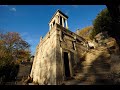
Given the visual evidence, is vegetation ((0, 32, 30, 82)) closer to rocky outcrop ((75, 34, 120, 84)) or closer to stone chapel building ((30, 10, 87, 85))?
stone chapel building ((30, 10, 87, 85))

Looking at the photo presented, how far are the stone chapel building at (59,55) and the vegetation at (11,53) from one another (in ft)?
18.5

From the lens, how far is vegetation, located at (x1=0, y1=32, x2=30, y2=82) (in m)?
24.6

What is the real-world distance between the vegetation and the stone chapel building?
222 inches

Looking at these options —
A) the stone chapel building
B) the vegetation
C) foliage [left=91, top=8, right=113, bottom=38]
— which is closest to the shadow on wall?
the vegetation

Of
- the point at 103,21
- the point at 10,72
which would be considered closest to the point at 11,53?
the point at 10,72

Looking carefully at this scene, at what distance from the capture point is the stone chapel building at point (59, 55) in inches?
597

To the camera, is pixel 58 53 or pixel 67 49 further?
pixel 67 49

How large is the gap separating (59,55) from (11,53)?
16.5m

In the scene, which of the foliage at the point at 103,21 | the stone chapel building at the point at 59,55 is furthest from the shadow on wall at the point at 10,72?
the foliage at the point at 103,21

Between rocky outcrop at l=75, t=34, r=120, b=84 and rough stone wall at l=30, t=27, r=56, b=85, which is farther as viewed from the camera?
rough stone wall at l=30, t=27, r=56, b=85

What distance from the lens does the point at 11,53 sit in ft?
95.6

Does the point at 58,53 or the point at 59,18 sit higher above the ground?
the point at 59,18

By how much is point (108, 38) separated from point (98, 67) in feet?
34.8

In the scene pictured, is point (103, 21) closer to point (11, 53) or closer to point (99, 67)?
point (99, 67)
